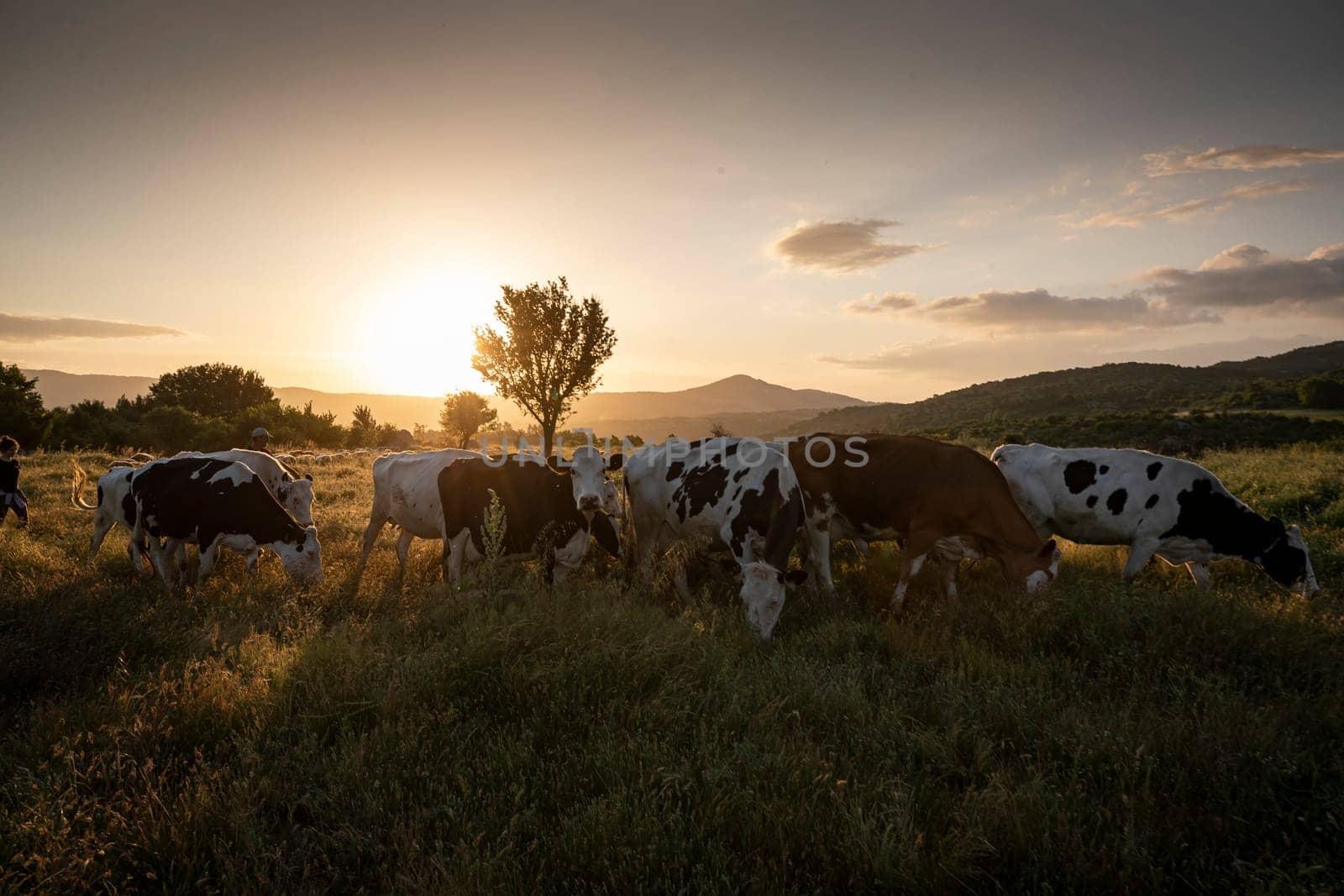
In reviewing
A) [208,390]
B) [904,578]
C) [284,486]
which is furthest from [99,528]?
[208,390]

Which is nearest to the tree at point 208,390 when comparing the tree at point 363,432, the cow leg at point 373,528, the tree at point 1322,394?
the tree at point 363,432

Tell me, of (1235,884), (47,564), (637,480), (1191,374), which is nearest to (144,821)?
(1235,884)

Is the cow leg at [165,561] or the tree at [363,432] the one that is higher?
the tree at [363,432]

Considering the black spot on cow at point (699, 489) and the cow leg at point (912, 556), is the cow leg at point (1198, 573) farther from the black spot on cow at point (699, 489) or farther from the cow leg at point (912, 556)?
the black spot on cow at point (699, 489)

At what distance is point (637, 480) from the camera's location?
996 cm

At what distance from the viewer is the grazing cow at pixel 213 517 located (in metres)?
8.51

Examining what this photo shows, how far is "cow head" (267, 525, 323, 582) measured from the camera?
864 cm

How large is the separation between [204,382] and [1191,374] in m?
100

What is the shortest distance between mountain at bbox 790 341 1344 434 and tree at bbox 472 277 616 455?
806 inches

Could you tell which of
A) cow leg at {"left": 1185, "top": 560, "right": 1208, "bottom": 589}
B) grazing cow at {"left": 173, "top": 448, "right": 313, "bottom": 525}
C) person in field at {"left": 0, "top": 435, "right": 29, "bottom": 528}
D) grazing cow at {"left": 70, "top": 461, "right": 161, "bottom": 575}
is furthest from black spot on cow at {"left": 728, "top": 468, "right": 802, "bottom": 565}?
person in field at {"left": 0, "top": 435, "right": 29, "bottom": 528}

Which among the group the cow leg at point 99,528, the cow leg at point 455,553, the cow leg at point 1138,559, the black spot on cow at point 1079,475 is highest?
the black spot on cow at point 1079,475

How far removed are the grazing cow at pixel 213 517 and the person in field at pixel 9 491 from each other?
14.4 ft

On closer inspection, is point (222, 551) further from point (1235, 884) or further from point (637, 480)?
point (1235, 884)

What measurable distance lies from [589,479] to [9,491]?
1069 centimetres
